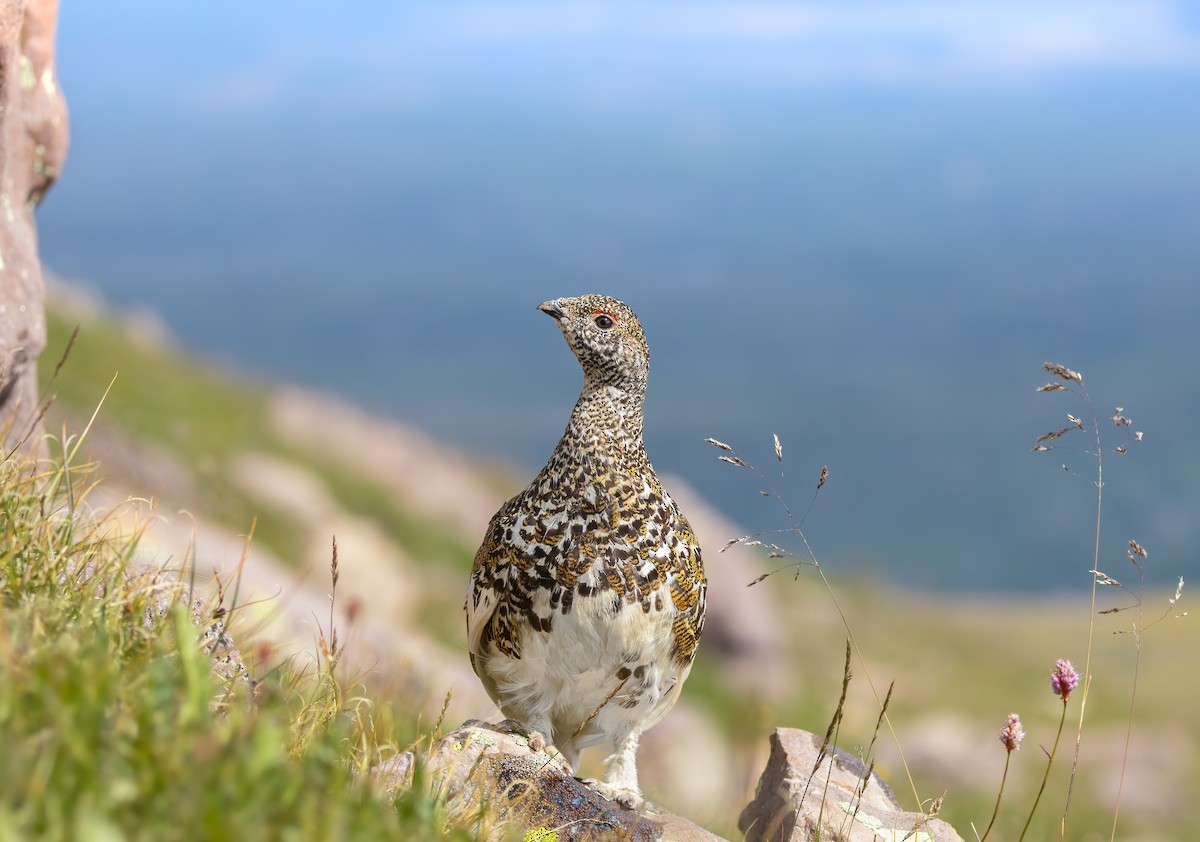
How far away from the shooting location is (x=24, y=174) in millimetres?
7887

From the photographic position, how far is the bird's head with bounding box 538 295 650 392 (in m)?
6.11

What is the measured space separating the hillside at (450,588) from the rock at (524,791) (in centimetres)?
498

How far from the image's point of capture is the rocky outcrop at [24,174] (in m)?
7.14

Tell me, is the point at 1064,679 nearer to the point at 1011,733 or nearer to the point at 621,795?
the point at 1011,733

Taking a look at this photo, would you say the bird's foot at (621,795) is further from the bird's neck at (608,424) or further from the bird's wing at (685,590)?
the bird's neck at (608,424)

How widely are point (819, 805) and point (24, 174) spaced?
619 centimetres

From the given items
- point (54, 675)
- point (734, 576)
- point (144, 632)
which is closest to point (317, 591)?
point (734, 576)

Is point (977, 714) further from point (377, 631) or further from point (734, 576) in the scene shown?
point (377, 631)

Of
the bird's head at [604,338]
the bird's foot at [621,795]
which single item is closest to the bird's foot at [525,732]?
the bird's foot at [621,795]

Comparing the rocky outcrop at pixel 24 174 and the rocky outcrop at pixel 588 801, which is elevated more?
the rocky outcrop at pixel 24 174

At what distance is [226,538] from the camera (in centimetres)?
1614

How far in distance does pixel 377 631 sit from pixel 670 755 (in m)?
7.09

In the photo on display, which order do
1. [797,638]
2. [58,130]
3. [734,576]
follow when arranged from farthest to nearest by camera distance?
[797,638]
[734,576]
[58,130]

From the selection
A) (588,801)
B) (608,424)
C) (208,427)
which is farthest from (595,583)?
(208,427)
